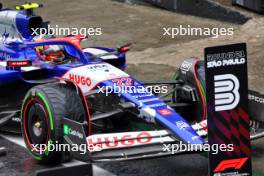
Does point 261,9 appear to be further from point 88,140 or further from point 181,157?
point 88,140

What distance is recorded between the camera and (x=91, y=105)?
316 inches

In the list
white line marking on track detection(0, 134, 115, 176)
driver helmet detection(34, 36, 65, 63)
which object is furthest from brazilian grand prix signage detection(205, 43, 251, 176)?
driver helmet detection(34, 36, 65, 63)

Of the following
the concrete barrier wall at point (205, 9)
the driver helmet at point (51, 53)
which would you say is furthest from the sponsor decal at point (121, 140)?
the concrete barrier wall at point (205, 9)

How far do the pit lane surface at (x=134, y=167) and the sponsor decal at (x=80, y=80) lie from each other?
0.91 m

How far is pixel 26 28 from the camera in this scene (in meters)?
9.58

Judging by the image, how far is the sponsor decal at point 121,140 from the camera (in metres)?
6.75

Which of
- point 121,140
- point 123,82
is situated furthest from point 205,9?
point 121,140

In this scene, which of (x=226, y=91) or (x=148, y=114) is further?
(x=148, y=114)

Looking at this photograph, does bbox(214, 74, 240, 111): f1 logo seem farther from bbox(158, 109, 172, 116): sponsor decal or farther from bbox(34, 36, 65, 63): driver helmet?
bbox(34, 36, 65, 63): driver helmet

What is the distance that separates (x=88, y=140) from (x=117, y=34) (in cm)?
824

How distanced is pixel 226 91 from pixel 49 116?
217 centimetres

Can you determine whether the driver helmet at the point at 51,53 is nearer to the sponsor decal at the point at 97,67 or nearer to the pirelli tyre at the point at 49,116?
the sponsor decal at the point at 97,67

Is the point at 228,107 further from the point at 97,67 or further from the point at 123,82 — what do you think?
the point at 97,67

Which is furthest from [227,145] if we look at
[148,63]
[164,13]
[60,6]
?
[60,6]
